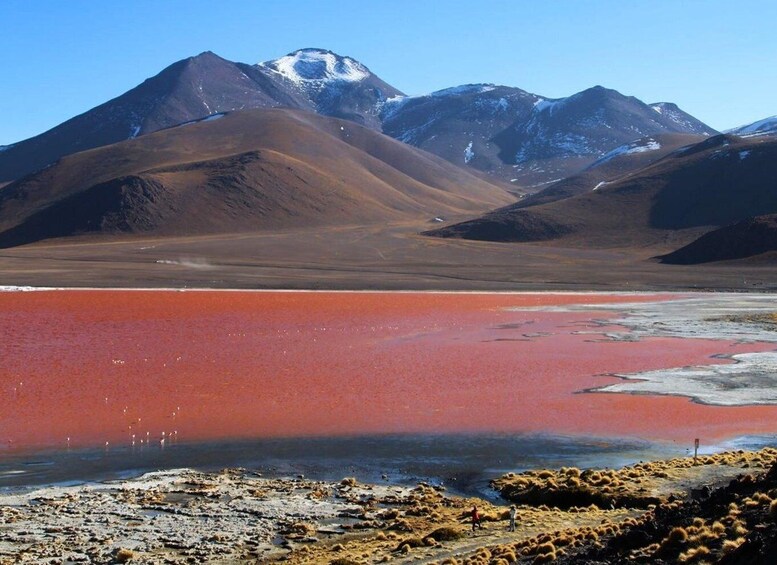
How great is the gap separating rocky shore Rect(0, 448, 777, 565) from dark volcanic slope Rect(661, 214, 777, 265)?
9478cm

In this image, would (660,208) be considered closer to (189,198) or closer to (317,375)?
(189,198)

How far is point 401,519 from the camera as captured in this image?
621 inches

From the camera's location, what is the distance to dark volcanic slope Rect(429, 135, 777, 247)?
140625mm

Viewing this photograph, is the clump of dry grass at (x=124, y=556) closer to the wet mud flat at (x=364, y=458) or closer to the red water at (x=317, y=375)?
the wet mud flat at (x=364, y=458)

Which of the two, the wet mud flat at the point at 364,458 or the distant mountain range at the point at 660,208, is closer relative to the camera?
the wet mud flat at the point at 364,458

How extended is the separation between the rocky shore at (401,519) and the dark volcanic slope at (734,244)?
94777mm

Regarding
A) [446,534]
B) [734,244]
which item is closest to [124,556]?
[446,534]

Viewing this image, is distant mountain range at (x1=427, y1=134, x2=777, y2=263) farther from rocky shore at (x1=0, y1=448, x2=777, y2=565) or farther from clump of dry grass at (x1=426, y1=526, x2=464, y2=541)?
clump of dry grass at (x1=426, y1=526, x2=464, y2=541)

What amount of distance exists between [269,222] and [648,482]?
472ft

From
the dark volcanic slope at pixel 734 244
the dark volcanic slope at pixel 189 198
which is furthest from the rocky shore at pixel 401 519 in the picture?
the dark volcanic slope at pixel 189 198

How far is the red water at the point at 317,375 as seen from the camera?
2444cm

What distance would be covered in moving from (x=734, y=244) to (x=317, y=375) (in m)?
A: 90.5

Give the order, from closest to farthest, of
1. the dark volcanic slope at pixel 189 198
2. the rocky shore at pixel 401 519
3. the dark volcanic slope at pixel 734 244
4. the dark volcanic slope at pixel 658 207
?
the rocky shore at pixel 401 519 → the dark volcanic slope at pixel 734 244 → the dark volcanic slope at pixel 658 207 → the dark volcanic slope at pixel 189 198

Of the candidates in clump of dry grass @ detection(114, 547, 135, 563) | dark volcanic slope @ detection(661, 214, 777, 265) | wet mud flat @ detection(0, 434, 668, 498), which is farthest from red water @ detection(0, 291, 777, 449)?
dark volcanic slope @ detection(661, 214, 777, 265)
